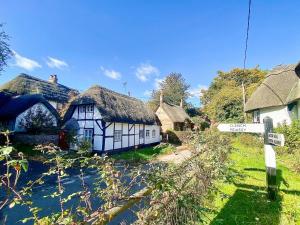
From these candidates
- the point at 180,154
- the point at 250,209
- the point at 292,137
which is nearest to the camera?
the point at 250,209

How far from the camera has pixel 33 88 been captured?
32062 mm

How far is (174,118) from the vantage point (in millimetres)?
35281

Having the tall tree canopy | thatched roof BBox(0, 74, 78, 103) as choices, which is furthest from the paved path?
thatched roof BBox(0, 74, 78, 103)

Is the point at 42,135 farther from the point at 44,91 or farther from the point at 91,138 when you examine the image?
the point at 44,91

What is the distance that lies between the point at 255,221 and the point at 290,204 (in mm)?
1491

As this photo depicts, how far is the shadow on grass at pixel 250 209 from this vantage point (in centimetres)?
491

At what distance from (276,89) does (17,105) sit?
2265 centimetres

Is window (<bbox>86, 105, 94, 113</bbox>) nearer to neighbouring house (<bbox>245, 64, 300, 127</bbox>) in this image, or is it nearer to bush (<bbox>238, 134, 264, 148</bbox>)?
bush (<bbox>238, 134, 264, 148</bbox>)

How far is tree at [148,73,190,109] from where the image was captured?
60.0 m

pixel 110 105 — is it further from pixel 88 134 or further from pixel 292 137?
pixel 292 137

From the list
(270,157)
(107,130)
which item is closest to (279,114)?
(107,130)

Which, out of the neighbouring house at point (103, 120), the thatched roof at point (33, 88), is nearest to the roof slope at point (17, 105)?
the neighbouring house at point (103, 120)

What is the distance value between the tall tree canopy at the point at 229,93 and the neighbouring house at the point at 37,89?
2026 centimetres

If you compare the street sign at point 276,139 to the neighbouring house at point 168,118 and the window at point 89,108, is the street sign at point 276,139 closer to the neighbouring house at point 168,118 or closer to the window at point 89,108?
the window at point 89,108
